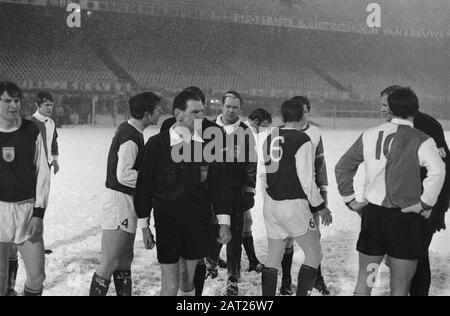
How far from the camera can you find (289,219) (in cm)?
315

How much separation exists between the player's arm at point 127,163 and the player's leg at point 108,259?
1.10ft

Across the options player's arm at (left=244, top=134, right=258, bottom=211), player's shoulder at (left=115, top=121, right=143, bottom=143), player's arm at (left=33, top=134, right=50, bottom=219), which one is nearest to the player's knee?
player's arm at (left=33, top=134, right=50, bottom=219)

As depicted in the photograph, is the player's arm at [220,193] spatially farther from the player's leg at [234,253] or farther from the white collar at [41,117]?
the white collar at [41,117]

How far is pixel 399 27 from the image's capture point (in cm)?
2920

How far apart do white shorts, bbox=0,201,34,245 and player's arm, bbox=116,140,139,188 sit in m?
0.59

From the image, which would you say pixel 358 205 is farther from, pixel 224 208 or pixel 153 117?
pixel 153 117

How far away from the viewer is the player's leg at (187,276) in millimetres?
2869

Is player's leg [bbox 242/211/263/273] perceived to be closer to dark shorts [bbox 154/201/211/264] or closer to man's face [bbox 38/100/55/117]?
dark shorts [bbox 154/201/211/264]

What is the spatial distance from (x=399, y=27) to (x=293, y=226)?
2901 cm

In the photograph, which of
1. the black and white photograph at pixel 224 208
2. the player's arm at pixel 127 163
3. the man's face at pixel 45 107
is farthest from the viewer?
the man's face at pixel 45 107

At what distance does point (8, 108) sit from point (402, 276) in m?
2.40

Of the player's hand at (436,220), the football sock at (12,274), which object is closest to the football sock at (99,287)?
the football sock at (12,274)

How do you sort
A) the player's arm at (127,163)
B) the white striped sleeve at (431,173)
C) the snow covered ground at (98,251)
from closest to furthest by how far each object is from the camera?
the white striped sleeve at (431,173) → the player's arm at (127,163) → the snow covered ground at (98,251)

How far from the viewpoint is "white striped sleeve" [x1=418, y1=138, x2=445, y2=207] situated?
268 cm
